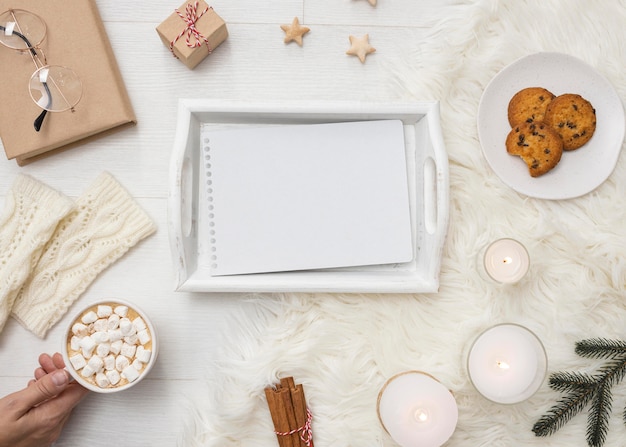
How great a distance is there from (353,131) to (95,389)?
1.83 feet

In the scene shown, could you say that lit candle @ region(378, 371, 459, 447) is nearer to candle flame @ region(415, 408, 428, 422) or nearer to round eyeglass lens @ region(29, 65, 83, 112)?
candle flame @ region(415, 408, 428, 422)

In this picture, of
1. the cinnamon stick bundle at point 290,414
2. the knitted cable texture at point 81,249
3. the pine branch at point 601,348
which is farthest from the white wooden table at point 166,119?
the pine branch at point 601,348

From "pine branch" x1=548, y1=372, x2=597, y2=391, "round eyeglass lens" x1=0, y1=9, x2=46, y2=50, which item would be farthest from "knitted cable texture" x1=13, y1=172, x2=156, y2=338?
"pine branch" x1=548, y1=372, x2=597, y2=391

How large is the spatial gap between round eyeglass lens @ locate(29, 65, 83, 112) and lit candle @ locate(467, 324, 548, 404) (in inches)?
29.8

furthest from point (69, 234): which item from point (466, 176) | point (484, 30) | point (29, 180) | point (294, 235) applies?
point (484, 30)

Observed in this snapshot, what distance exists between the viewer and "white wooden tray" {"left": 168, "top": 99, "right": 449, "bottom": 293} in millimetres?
767

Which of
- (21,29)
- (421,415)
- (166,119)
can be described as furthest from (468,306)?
(21,29)

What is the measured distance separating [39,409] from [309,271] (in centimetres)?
48

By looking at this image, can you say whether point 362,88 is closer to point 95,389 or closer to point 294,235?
point 294,235

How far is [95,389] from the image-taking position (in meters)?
0.77

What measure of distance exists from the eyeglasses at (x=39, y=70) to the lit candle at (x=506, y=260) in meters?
0.72

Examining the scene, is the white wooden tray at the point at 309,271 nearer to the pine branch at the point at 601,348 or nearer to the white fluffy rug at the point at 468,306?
the white fluffy rug at the point at 468,306

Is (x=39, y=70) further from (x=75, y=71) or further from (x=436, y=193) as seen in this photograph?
(x=436, y=193)

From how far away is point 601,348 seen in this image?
2.60 feet
